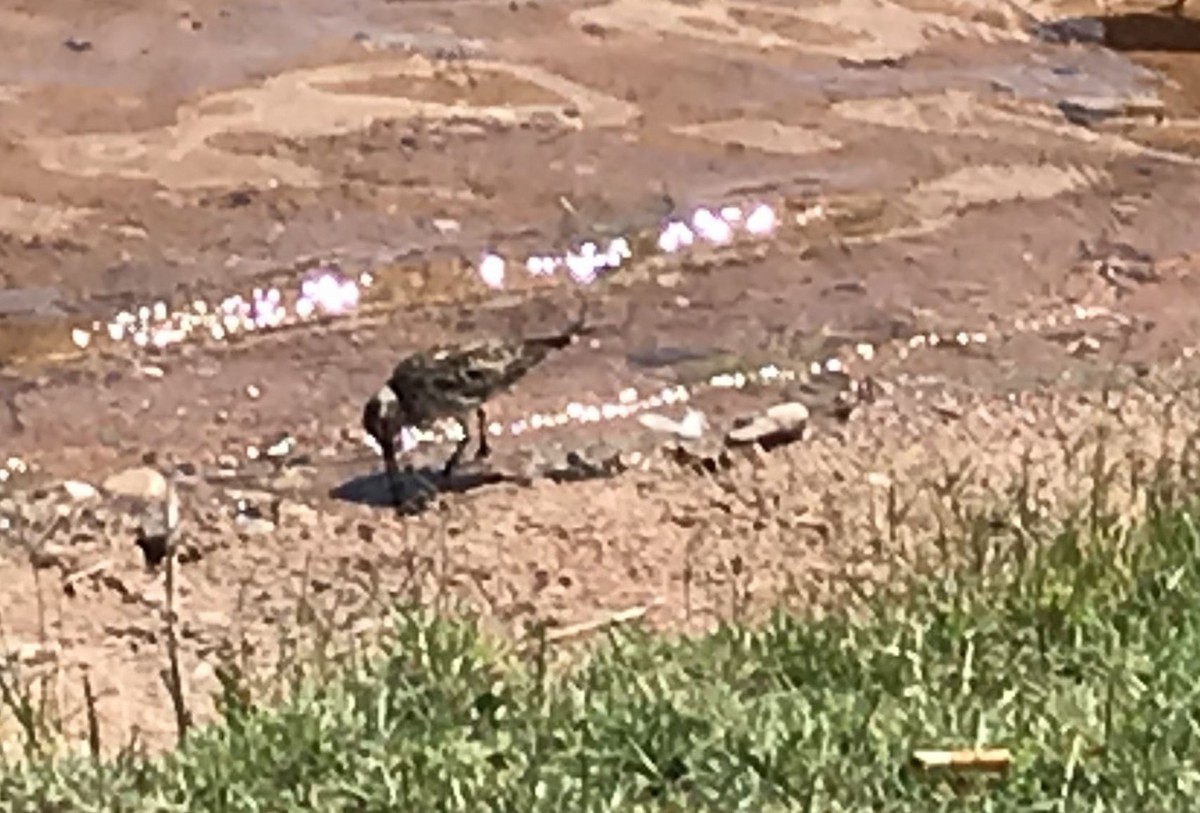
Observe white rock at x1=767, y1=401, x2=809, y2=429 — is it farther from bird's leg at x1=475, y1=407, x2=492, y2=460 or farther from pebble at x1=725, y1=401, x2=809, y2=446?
bird's leg at x1=475, y1=407, x2=492, y2=460

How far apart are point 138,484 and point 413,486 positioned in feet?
2.33

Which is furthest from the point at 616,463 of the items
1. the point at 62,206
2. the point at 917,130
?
the point at 917,130

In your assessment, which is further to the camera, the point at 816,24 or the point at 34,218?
the point at 816,24

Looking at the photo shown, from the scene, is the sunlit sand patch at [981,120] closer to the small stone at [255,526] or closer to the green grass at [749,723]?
the small stone at [255,526]

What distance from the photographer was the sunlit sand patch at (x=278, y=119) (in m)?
8.66

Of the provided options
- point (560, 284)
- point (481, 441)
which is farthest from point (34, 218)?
point (481, 441)

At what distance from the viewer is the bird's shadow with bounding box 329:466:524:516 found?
21.6ft

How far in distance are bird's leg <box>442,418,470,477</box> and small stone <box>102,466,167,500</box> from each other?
28.8 inches

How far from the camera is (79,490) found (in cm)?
663

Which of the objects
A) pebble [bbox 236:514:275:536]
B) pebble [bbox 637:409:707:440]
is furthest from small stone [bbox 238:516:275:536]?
pebble [bbox 637:409:707:440]

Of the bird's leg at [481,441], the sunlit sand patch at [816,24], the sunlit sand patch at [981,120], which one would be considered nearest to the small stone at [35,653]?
the bird's leg at [481,441]

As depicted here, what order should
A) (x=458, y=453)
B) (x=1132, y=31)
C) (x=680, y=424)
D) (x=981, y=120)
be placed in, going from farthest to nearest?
1. (x=1132, y=31)
2. (x=981, y=120)
3. (x=680, y=424)
4. (x=458, y=453)

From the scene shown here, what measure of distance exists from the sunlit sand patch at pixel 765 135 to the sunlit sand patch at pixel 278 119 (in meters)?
0.31

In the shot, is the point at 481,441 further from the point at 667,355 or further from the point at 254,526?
the point at 667,355
